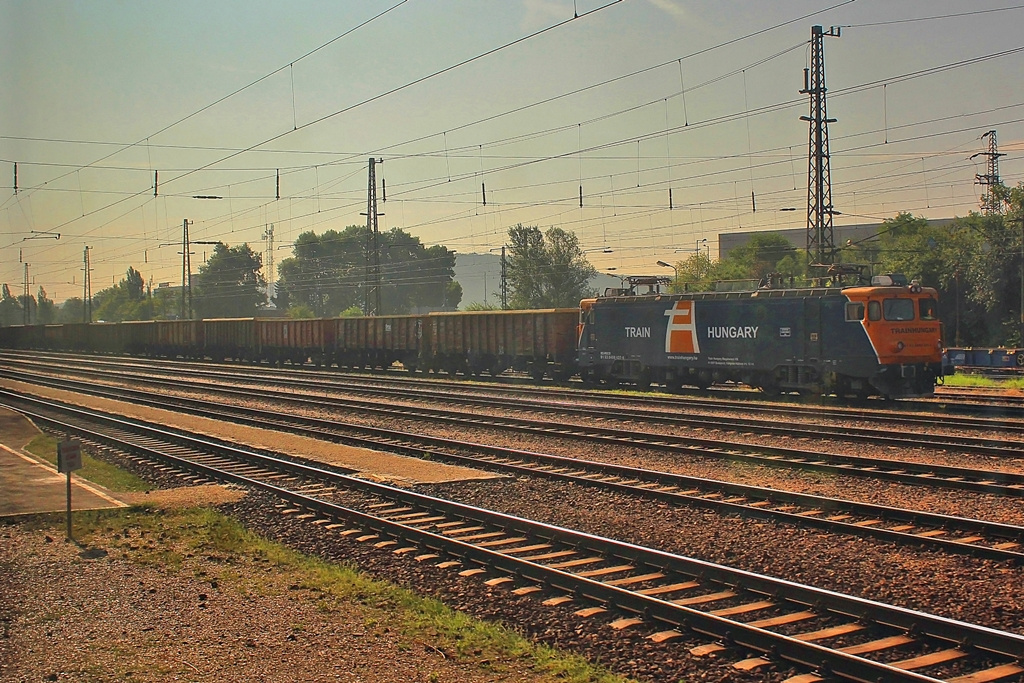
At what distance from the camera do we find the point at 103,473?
16000mm

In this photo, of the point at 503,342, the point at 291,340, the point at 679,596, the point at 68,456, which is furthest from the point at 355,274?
the point at 679,596

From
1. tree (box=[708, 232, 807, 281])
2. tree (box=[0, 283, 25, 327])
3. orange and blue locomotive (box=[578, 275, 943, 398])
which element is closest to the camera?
orange and blue locomotive (box=[578, 275, 943, 398])

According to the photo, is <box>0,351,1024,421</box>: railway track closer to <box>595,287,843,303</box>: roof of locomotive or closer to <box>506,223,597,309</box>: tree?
<box>595,287,843,303</box>: roof of locomotive

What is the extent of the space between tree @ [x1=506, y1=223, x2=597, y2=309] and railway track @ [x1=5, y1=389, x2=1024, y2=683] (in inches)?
3278

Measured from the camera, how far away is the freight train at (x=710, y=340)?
A: 2330cm

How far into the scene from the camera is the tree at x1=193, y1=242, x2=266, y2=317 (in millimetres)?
116688

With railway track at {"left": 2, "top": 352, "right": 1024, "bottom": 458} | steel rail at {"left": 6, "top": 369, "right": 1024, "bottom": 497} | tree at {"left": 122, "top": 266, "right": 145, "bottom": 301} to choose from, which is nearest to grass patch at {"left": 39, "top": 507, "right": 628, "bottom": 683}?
steel rail at {"left": 6, "top": 369, "right": 1024, "bottom": 497}

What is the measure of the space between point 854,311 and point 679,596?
17152 millimetres

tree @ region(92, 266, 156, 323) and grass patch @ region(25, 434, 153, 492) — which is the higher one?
tree @ region(92, 266, 156, 323)

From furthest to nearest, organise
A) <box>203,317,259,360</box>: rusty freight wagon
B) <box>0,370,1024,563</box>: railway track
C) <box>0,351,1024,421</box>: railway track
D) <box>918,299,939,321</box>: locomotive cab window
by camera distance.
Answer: <box>203,317,259,360</box>: rusty freight wagon, <box>918,299,939,321</box>: locomotive cab window, <box>0,351,1024,421</box>: railway track, <box>0,370,1024,563</box>: railway track

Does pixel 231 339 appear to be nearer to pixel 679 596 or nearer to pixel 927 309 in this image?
pixel 927 309

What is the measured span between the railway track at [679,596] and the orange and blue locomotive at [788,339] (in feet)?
48.2

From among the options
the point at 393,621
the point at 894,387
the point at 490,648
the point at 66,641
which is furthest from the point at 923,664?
the point at 894,387

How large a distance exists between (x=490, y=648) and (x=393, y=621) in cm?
102
